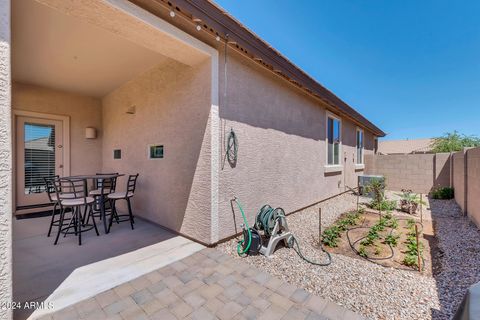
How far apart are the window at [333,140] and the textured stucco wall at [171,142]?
5310 mm

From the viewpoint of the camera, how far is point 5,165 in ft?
5.17

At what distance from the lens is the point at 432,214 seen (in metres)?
5.45

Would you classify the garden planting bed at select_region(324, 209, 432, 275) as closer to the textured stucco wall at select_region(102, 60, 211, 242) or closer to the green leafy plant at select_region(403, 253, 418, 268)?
the green leafy plant at select_region(403, 253, 418, 268)

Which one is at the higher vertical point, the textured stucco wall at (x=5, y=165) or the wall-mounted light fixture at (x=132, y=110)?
the wall-mounted light fixture at (x=132, y=110)

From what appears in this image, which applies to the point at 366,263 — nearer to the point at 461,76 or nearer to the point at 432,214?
the point at 432,214

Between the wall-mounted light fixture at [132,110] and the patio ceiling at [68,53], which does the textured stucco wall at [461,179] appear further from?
the wall-mounted light fixture at [132,110]

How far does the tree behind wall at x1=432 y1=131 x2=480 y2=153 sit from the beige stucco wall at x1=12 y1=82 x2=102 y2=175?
2668cm

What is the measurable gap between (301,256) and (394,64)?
11.3 metres

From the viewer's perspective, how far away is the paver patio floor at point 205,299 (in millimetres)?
1841

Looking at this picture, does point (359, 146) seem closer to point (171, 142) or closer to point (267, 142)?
point (267, 142)

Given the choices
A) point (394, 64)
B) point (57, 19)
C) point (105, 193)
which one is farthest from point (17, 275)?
point (394, 64)

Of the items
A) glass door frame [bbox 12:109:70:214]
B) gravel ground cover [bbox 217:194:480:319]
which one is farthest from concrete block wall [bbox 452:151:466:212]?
glass door frame [bbox 12:109:70:214]

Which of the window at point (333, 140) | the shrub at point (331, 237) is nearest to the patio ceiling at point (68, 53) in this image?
the shrub at point (331, 237)

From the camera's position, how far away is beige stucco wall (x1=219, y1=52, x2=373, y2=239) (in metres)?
3.49
